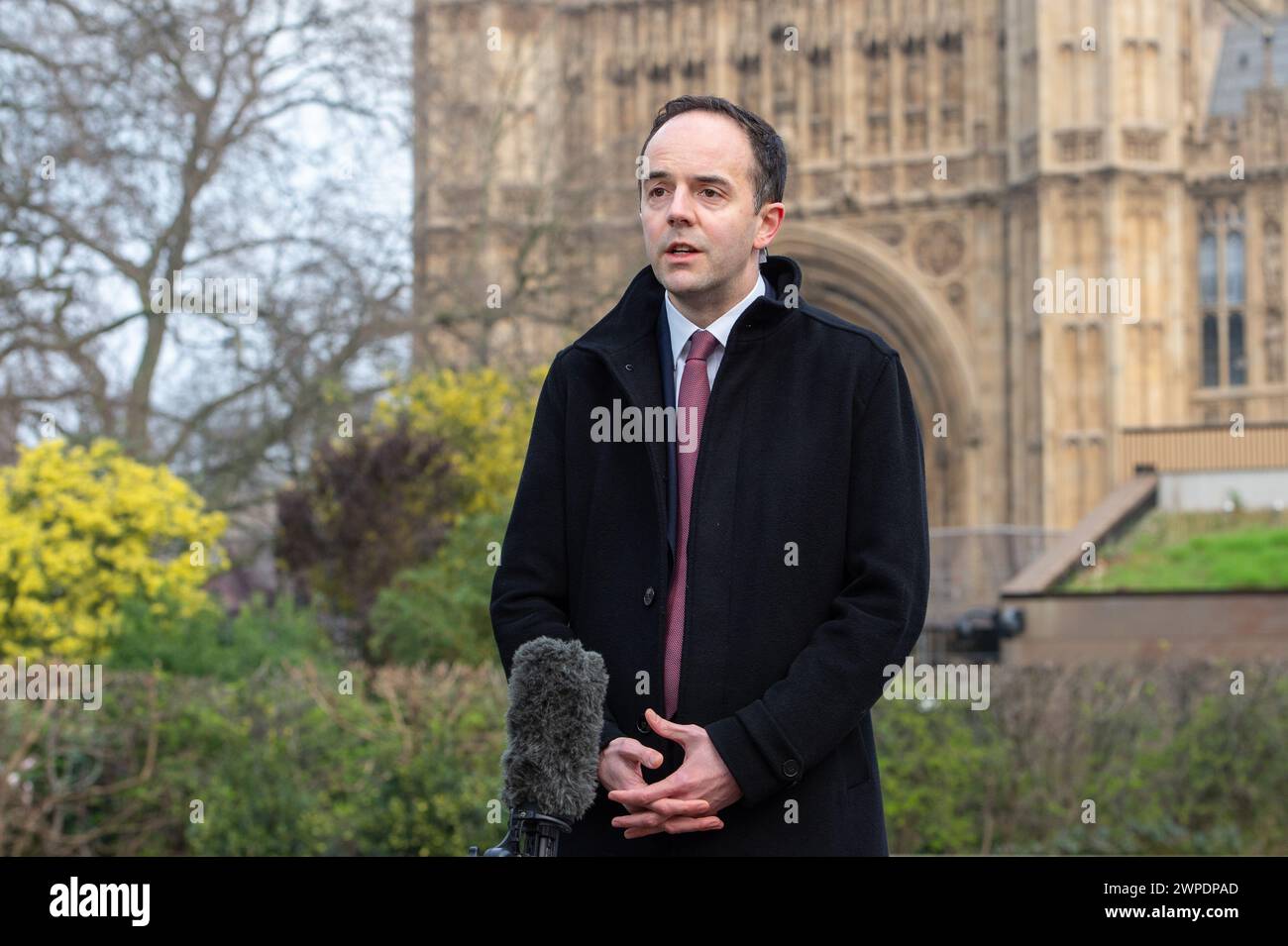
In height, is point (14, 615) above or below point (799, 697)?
above

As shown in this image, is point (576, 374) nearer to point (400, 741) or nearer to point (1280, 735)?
point (400, 741)

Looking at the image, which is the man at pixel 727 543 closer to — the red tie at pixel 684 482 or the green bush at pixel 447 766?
the red tie at pixel 684 482

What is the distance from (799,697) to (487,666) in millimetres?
6954

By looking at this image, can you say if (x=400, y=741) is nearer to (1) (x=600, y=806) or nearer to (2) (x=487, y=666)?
(2) (x=487, y=666)

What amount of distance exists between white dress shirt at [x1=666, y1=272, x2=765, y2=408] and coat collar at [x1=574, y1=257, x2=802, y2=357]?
0.03 meters

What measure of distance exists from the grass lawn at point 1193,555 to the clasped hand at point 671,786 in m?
13.8

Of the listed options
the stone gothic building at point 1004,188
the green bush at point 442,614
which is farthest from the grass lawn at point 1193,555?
the green bush at point 442,614

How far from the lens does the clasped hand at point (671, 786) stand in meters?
2.24

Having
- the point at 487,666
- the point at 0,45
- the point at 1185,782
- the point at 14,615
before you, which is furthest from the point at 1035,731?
the point at 0,45
